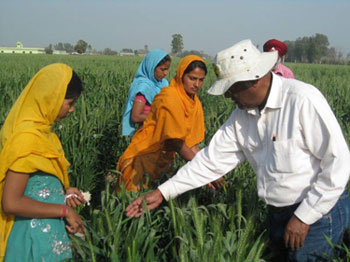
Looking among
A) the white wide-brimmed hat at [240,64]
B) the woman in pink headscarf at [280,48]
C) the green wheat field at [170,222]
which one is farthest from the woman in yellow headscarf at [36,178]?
the woman in pink headscarf at [280,48]

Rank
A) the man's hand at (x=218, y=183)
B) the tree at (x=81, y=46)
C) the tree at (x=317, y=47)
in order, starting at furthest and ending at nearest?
the tree at (x=81, y=46)
the tree at (x=317, y=47)
the man's hand at (x=218, y=183)

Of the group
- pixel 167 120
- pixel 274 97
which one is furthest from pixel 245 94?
pixel 167 120

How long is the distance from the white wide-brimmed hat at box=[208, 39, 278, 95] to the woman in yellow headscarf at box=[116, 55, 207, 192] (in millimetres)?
801

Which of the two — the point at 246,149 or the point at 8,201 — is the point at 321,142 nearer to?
the point at 246,149

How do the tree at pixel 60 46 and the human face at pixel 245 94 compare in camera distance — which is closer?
the human face at pixel 245 94

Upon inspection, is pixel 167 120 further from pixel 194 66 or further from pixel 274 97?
pixel 274 97

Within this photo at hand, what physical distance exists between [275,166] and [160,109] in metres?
1.00

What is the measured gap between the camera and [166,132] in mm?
2240

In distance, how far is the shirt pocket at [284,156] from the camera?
141 centimetres

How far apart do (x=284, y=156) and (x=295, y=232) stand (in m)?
0.30

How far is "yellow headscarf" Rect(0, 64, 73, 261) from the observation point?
1.41 metres

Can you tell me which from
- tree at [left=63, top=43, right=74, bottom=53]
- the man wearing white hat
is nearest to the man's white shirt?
the man wearing white hat

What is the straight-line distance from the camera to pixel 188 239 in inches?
56.4

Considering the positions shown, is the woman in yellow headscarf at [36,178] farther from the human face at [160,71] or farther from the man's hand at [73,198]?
the human face at [160,71]
